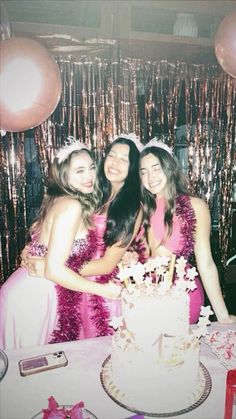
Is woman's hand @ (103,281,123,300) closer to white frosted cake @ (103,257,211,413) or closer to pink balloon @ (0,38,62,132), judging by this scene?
white frosted cake @ (103,257,211,413)

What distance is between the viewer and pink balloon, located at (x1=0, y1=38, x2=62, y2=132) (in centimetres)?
173

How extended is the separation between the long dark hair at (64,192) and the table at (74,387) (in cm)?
89

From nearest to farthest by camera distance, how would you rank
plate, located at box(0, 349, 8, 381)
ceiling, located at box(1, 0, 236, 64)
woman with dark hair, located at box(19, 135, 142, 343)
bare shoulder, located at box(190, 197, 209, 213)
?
plate, located at box(0, 349, 8, 381), ceiling, located at box(1, 0, 236, 64), woman with dark hair, located at box(19, 135, 142, 343), bare shoulder, located at box(190, 197, 209, 213)

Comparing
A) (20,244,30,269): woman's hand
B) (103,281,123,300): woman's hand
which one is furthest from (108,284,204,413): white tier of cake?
(20,244,30,269): woman's hand

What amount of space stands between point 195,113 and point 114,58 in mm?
725

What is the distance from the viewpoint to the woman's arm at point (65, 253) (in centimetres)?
224

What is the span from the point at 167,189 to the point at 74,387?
55.8 inches

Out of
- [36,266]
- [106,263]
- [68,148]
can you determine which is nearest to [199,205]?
[106,263]

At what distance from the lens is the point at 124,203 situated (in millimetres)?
2469

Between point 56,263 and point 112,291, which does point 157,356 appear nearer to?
point 112,291

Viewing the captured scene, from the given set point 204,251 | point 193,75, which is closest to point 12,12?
point 193,75

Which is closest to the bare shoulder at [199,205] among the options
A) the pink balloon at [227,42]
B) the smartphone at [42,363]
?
the pink balloon at [227,42]

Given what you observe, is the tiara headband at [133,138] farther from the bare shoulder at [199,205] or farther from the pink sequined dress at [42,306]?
the pink sequined dress at [42,306]

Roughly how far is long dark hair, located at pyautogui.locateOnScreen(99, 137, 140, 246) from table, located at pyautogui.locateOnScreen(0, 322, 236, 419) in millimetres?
845
